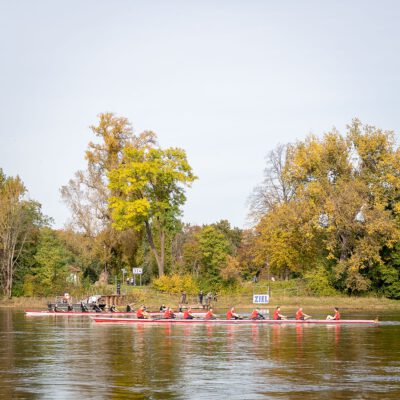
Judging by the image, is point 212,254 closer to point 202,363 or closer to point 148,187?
point 148,187

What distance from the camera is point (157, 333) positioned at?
48125 millimetres

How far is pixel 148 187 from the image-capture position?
270 ft

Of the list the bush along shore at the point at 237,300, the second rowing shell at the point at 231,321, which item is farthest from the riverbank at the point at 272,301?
the second rowing shell at the point at 231,321

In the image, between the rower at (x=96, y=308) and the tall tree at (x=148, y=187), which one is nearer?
the rower at (x=96, y=308)

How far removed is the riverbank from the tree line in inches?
66.0

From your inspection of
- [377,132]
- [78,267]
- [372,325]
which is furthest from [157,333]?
[78,267]

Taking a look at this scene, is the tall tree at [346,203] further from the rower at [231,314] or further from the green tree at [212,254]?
the rower at [231,314]

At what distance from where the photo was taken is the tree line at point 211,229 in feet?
248

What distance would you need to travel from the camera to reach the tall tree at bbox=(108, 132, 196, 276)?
261 feet

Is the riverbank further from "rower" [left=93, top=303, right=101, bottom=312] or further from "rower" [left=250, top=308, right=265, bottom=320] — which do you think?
"rower" [left=250, top=308, right=265, bottom=320]

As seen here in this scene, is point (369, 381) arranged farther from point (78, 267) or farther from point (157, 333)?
point (78, 267)

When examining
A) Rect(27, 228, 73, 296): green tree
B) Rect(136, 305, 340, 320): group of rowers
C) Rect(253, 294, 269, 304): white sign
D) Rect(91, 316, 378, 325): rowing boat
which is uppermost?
Rect(27, 228, 73, 296): green tree

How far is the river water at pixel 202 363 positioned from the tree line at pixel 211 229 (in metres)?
26.3

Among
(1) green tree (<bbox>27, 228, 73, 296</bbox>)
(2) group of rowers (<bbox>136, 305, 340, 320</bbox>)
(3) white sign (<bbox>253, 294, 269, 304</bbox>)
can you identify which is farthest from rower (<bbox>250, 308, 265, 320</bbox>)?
(1) green tree (<bbox>27, 228, 73, 296</bbox>)
